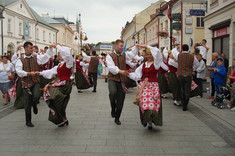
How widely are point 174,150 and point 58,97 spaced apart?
8.38ft

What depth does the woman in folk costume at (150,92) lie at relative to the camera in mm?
5309

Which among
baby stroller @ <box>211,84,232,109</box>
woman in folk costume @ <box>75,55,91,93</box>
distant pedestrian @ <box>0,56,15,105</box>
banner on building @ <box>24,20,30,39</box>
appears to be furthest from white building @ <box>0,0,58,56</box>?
baby stroller @ <box>211,84,232,109</box>

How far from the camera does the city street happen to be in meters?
4.32

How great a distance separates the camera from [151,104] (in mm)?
5324

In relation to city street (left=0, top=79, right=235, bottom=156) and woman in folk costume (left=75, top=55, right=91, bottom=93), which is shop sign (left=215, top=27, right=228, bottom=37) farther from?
city street (left=0, top=79, right=235, bottom=156)

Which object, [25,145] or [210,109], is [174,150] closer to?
[25,145]

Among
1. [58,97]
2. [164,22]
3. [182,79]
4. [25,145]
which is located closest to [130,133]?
[58,97]

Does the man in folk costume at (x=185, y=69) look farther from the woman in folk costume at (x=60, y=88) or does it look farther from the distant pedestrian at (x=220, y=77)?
the woman in folk costume at (x=60, y=88)

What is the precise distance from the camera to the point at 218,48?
16.6 meters

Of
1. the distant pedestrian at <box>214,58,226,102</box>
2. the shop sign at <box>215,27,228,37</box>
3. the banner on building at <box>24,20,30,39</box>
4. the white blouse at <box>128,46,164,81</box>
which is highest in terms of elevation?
the banner on building at <box>24,20,30,39</box>

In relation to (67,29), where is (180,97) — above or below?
below

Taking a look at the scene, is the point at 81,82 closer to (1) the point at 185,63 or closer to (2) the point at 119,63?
(1) the point at 185,63

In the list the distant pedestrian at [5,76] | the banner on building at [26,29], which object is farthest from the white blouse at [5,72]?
the banner on building at [26,29]

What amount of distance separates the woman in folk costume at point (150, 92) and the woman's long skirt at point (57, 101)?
1.54 m
